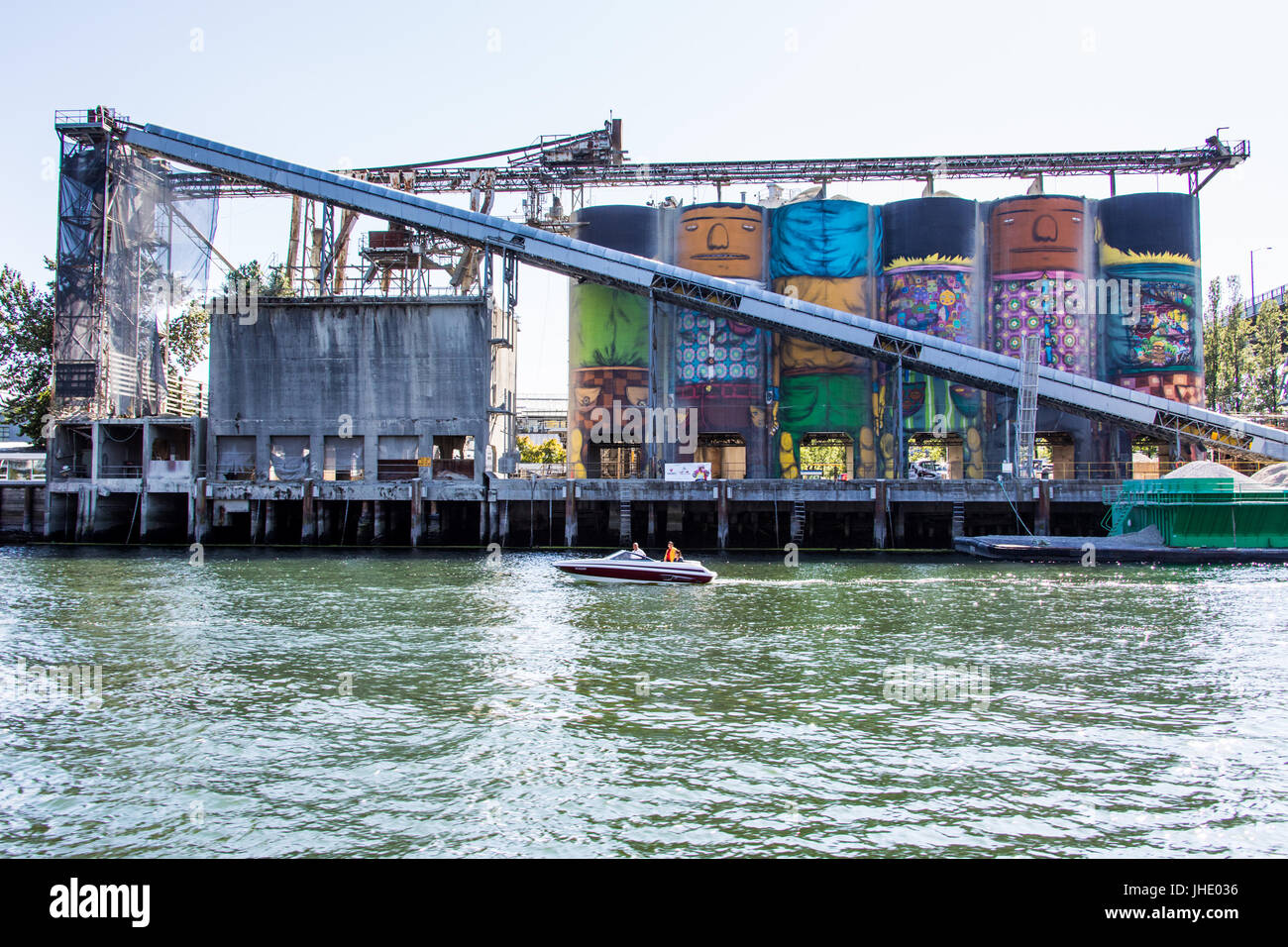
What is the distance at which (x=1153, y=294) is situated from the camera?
65188 mm

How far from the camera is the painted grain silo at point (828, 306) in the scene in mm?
64750

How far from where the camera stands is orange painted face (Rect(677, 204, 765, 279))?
217ft

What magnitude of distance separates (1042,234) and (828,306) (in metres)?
15.8

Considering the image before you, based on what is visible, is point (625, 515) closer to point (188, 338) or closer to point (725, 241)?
point (725, 241)

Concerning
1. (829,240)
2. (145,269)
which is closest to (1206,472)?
(829,240)

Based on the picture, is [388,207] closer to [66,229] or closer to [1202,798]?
[66,229]

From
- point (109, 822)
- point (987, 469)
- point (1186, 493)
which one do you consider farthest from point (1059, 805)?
point (987, 469)

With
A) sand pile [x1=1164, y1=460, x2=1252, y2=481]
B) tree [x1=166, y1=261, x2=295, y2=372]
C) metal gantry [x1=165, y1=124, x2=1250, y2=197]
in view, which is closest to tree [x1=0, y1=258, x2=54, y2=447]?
tree [x1=166, y1=261, x2=295, y2=372]

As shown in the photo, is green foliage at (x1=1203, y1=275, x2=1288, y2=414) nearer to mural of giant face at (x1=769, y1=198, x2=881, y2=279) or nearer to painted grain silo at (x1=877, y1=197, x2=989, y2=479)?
painted grain silo at (x1=877, y1=197, x2=989, y2=479)

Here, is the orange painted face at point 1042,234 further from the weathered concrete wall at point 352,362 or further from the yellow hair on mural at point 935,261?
the weathered concrete wall at point 352,362

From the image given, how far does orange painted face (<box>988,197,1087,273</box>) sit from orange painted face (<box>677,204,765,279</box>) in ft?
58.0

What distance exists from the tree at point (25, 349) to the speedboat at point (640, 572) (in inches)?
2323

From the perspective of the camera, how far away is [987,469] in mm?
63562
